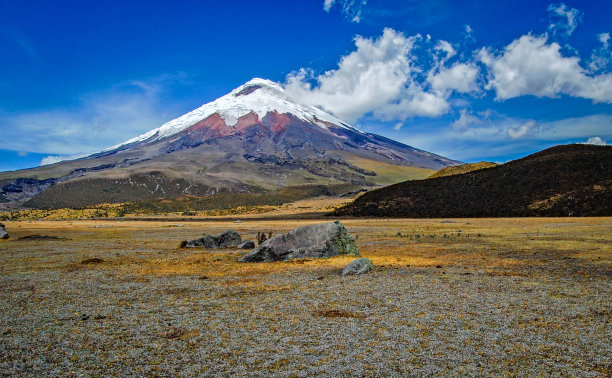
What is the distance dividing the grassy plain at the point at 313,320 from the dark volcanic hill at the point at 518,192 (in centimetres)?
4582

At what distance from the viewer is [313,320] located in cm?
984

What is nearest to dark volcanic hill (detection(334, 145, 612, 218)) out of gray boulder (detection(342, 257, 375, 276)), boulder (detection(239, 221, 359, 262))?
boulder (detection(239, 221, 359, 262))

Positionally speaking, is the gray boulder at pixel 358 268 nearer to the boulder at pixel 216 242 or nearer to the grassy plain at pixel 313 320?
the grassy plain at pixel 313 320

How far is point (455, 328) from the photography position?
8.93 m

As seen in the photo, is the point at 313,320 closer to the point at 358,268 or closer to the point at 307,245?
the point at 358,268

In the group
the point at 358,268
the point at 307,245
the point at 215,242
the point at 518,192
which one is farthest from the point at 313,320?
the point at 518,192

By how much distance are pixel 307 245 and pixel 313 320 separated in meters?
13.1

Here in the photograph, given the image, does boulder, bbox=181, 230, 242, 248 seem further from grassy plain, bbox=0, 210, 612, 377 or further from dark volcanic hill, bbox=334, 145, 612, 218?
dark volcanic hill, bbox=334, 145, 612, 218

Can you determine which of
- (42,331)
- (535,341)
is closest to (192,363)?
(42,331)

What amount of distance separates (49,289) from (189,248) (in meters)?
16.2

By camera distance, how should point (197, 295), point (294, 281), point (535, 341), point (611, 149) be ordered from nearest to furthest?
1. point (535, 341)
2. point (197, 295)
3. point (294, 281)
4. point (611, 149)

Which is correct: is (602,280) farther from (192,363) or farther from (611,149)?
(611,149)

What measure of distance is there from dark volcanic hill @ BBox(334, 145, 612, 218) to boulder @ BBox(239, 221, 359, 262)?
4729 centimetres

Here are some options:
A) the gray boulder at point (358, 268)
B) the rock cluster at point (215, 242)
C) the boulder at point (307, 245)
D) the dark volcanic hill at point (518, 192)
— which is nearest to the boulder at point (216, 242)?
the rock cluster at point (215, 242)
